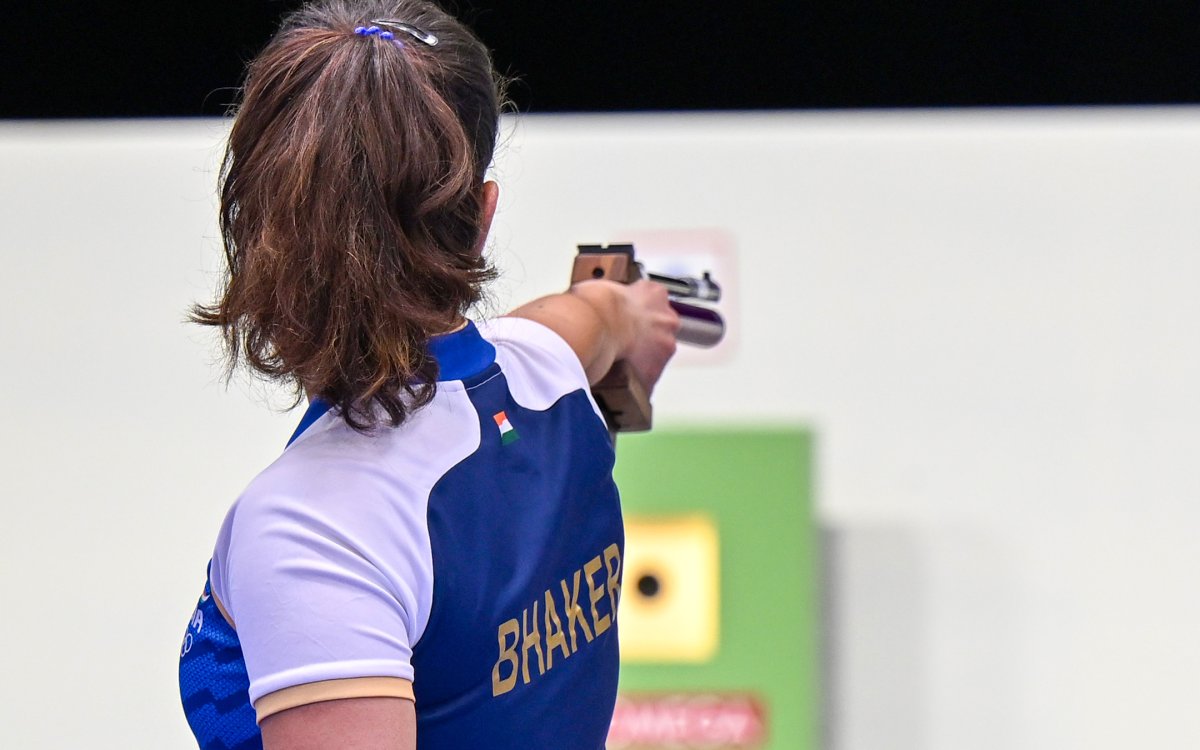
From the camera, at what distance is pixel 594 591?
0.70 meters

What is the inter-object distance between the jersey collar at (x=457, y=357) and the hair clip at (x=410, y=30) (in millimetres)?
136

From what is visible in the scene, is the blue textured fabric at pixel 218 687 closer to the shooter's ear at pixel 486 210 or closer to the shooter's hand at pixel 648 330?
the shooter's ear at pixel 486 210

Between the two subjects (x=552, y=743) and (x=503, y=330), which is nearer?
(x=552, y=743)

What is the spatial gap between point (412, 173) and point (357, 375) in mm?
93

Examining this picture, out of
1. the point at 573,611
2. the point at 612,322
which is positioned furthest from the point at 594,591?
the point at 612,322

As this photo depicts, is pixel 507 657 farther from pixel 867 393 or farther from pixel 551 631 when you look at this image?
pixel 867 393

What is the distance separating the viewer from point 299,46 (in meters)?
0.60

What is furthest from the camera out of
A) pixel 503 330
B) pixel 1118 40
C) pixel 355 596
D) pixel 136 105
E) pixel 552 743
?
pixel 136 105

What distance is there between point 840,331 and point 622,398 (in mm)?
1167

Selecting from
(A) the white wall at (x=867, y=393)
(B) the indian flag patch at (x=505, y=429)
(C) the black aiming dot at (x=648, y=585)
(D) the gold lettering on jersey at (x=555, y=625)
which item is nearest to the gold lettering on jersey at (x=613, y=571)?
(D) the gold lettering on jersey at (x=555, y=625)

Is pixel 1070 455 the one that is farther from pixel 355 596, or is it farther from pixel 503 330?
pixel 355 596

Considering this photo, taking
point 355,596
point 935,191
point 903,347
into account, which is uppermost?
point 935,191

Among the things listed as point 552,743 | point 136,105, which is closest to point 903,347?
point 136,105

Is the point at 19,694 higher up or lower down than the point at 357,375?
lower down
